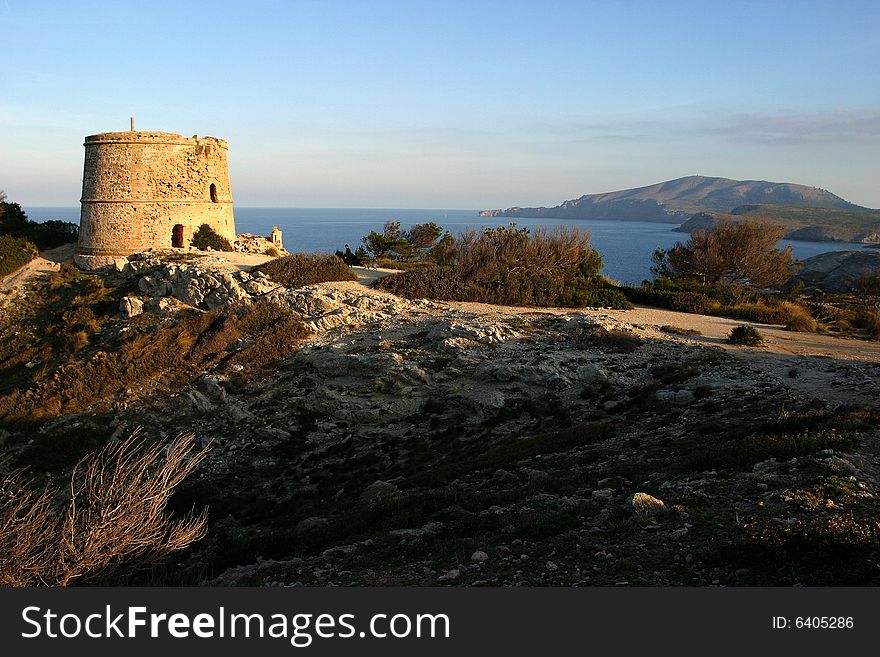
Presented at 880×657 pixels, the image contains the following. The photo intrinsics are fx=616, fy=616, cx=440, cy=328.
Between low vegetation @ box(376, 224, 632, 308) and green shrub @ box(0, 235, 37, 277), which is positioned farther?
green shrub @ box(0, 235, 37, 277)

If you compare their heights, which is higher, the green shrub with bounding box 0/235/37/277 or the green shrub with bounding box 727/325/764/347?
the green shrub with bounding box 0/235/37/277

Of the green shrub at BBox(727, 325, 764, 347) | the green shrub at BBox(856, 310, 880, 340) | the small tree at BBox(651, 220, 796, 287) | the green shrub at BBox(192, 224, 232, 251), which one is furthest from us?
the green shrub at BBox(192, 224, 232, 251)

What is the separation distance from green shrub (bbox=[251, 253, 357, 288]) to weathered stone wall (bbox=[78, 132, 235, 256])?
26.7 feet

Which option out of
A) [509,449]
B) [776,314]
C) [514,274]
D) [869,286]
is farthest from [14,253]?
[869,286]

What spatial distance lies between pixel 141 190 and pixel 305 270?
11.6 m

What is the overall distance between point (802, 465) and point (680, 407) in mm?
4635

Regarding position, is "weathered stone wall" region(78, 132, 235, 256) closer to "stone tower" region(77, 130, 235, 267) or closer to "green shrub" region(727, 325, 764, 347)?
"stone tower" region(77, 130, 235, 267)

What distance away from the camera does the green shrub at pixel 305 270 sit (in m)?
23.7

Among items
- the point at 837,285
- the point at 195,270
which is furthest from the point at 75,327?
the point at 837,285

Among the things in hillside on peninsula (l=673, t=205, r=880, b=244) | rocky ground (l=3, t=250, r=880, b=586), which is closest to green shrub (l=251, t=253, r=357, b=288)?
rocky ground (l=3, t=250, r=880, b=586)

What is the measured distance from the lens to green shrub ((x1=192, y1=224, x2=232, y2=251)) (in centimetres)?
3075

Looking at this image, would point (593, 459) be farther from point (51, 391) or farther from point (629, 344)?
point (51, 391)

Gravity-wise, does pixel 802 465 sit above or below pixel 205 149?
below

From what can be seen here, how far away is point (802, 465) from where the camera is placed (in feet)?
24.3
